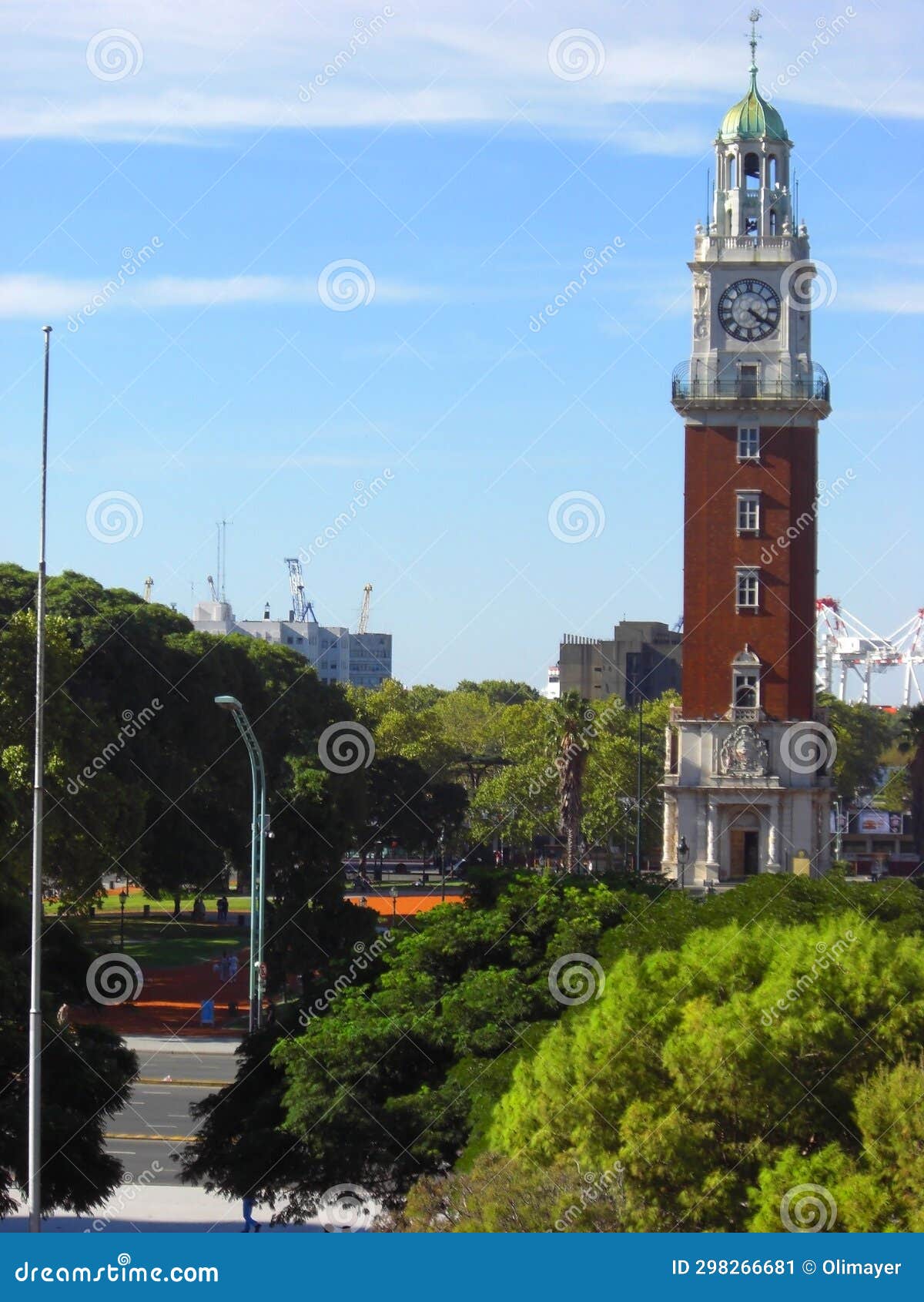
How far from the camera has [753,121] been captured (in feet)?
307

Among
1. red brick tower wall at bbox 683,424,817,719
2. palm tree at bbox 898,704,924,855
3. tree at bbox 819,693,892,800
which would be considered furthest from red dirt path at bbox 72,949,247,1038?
tree at bbox 819,693,892,800

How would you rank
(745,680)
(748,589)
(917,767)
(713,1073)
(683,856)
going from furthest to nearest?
(917,767), (748,589), (745,680), (683,856), (713,1073)

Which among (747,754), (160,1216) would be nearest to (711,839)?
(747,754)

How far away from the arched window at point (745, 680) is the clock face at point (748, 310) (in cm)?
1306

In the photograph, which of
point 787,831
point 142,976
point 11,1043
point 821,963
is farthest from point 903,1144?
point 787,831

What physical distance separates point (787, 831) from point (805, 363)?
19.3 meters

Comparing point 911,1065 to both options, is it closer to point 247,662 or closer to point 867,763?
point 247,662

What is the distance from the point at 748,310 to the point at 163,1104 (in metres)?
54.7

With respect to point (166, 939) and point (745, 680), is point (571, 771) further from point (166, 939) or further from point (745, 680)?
point (166, 939)

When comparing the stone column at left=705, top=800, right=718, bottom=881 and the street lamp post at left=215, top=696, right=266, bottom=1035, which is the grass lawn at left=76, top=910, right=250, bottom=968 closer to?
the stone column at left=705, top=800, right=718, bottom=881

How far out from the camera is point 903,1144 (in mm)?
27547

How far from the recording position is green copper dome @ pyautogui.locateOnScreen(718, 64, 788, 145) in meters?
93.2

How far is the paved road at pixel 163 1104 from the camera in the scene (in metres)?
40.1

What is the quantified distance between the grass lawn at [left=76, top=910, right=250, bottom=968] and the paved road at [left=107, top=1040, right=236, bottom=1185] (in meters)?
15.6
